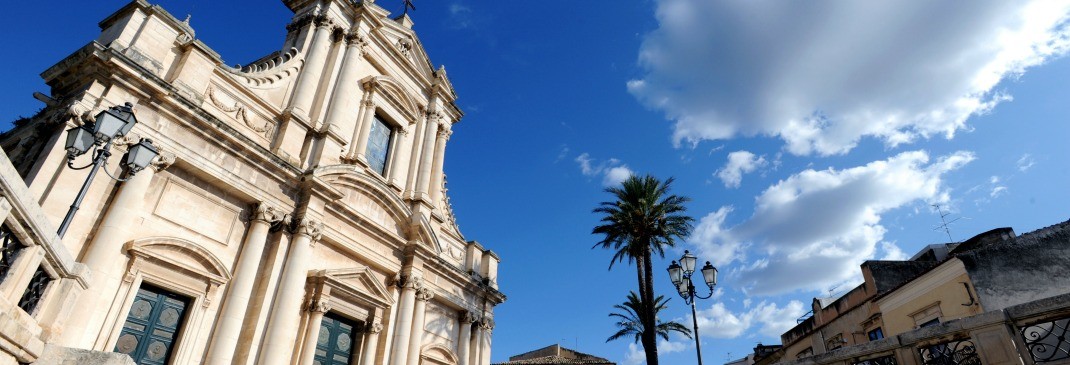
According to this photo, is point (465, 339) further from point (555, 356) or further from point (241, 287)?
point (555, 356)

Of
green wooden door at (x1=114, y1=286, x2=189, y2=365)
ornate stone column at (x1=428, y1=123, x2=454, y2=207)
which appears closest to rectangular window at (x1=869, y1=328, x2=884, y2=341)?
ornate stone column at (x1=428, y1=123, x2=454, y2=207)

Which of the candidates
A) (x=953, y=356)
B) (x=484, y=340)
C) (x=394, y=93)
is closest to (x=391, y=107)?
(x=394, y=93)

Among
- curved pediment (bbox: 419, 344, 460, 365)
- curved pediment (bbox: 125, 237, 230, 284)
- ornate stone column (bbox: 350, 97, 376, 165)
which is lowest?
curved pediment (bbox: 419, 344, 460, 365)

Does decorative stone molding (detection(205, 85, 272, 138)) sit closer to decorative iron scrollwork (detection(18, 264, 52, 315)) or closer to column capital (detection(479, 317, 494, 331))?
decorative iron scrollwork (detection(18, 264, 52, 315))

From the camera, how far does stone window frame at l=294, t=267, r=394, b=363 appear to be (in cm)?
1220

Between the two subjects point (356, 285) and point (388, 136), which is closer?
point (356, 285)

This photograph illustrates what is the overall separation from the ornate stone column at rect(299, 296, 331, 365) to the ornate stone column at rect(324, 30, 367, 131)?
4.54m

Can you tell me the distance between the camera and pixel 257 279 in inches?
441

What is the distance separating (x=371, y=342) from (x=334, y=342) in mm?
929

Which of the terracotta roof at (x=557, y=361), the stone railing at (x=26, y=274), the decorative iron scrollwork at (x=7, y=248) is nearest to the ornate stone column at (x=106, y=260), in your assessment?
the stone railing at (x=26, y=274)

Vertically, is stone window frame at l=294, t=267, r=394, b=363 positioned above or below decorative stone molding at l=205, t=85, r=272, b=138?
below

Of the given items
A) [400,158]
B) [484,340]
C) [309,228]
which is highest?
[400,158]

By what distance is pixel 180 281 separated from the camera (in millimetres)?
9898

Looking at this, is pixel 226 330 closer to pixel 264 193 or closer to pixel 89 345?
pixel 89 345
